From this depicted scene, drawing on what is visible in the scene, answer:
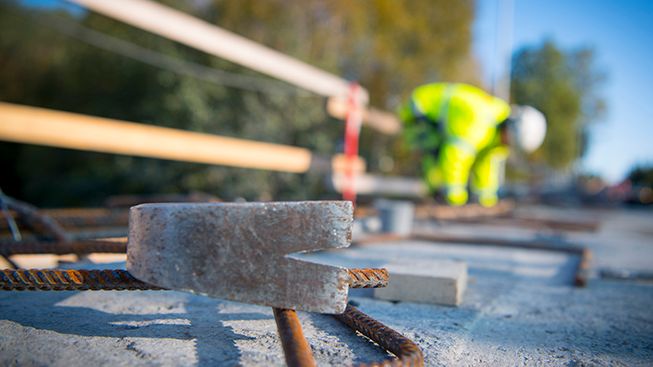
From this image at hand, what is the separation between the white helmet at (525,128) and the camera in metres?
5.62

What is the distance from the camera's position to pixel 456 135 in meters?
5.56

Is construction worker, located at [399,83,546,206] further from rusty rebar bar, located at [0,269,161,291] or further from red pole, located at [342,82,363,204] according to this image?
rusty rebar bar, located at [0,269,161,291]

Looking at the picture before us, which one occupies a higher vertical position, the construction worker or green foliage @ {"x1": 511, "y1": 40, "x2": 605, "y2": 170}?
green foliage @ {"x1": 511, "y1": 40, "x2": 605, "y2": 170}

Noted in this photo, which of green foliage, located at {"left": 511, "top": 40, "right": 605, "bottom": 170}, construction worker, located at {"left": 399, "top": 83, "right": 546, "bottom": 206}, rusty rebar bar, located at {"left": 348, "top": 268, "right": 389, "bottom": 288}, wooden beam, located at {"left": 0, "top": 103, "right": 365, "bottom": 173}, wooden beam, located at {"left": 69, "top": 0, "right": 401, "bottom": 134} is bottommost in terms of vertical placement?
rusty rebar bar, located at {"left": 348, "top": 268, "right": 389, "bottom": 288}

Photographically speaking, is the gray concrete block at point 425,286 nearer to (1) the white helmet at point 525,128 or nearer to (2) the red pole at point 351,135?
(2) the red pole at point 351,135

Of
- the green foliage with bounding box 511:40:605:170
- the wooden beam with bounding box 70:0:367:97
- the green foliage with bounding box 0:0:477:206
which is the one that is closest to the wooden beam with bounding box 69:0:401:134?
the wooden beam with bounding box 70:0:367:97

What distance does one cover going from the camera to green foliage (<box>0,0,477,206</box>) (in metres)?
11.6

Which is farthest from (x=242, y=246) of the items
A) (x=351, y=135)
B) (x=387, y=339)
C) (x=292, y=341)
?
(x=351, y=135)

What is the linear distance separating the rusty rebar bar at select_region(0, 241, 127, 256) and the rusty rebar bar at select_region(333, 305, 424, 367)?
1052 mm

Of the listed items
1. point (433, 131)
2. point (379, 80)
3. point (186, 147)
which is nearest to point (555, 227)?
point (433, 131)

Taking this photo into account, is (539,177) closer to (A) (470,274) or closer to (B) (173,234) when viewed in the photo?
(A) (470,274)

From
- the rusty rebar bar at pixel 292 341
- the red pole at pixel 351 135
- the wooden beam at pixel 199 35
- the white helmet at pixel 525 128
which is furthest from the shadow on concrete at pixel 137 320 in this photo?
the white helmet at pixel 525 128

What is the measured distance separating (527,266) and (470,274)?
541 millimetres

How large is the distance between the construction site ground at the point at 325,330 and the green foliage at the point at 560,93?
2163 cm
